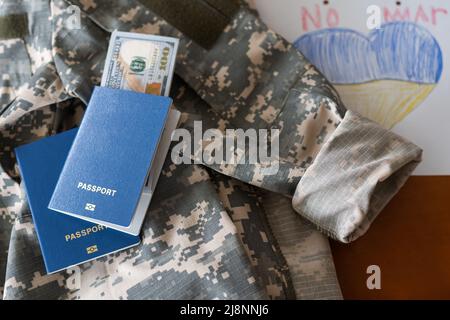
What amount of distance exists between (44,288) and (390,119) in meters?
0.51

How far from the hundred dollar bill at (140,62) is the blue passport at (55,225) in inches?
3.9

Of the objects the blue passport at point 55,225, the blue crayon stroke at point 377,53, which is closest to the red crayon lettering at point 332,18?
the blue crayon stroke at point 377,53

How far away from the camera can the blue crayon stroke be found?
73 cm

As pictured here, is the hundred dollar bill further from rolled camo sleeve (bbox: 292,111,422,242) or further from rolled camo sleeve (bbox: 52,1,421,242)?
rolled camo sleeve (bbox: 292,111,422,242)

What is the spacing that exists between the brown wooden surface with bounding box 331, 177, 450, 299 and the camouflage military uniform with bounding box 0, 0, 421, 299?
0.05 meters

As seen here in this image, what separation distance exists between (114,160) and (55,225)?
0.36 ft

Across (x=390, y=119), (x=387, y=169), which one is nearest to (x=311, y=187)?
(x=387, y=169)

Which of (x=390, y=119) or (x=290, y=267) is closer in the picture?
(x=290, y=267)

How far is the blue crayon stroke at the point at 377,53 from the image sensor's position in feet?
2.39

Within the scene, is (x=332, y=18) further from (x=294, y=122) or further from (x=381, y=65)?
(x=294, y=122)

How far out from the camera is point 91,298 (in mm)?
596

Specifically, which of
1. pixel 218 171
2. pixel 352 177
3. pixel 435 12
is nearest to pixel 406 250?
pixel 352 177

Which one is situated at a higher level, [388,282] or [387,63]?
[387,63]
